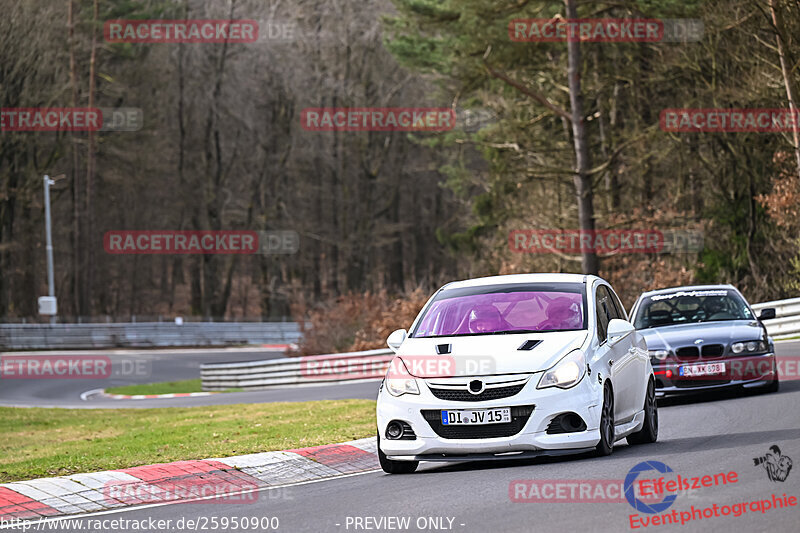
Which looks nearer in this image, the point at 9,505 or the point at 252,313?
the point at 9,505

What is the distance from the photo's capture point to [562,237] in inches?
1459

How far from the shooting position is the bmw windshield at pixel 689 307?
53.2ft

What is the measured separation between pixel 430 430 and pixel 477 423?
0.42m

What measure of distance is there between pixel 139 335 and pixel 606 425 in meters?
46.7

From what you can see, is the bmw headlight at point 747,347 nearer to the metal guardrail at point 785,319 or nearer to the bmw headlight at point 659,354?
the bmw headlight at point 659,354

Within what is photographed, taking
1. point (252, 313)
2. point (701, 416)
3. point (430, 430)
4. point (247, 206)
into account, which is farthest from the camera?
point (252, 313)

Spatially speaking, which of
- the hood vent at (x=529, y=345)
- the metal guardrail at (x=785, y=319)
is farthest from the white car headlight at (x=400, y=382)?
the metal guardrail at (x=785, y=319)

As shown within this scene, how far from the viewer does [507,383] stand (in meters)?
9.65

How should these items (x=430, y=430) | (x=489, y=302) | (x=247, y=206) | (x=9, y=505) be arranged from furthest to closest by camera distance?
1. (x=247, y=206)
2. (x=489, y=302)
3. (x=430, y=430)
4. (x=9, y=505)

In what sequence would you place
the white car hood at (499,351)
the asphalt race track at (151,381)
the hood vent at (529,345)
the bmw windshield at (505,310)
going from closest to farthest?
1. the white car hood at (499,351)
2. the hood vent at (529,345)
3. the bmw windshield at (505,310)
4. the asphalt race track at (151,381)

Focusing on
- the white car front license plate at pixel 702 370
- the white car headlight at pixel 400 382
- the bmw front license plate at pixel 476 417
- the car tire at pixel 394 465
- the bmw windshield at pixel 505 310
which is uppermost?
the bmw windshield at pixel 505 310

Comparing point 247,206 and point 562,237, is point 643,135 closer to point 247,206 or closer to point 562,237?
point 562,237

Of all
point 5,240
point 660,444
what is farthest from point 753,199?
point 5,240

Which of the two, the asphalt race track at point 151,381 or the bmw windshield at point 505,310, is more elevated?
the bmw windshield at point 505,310
